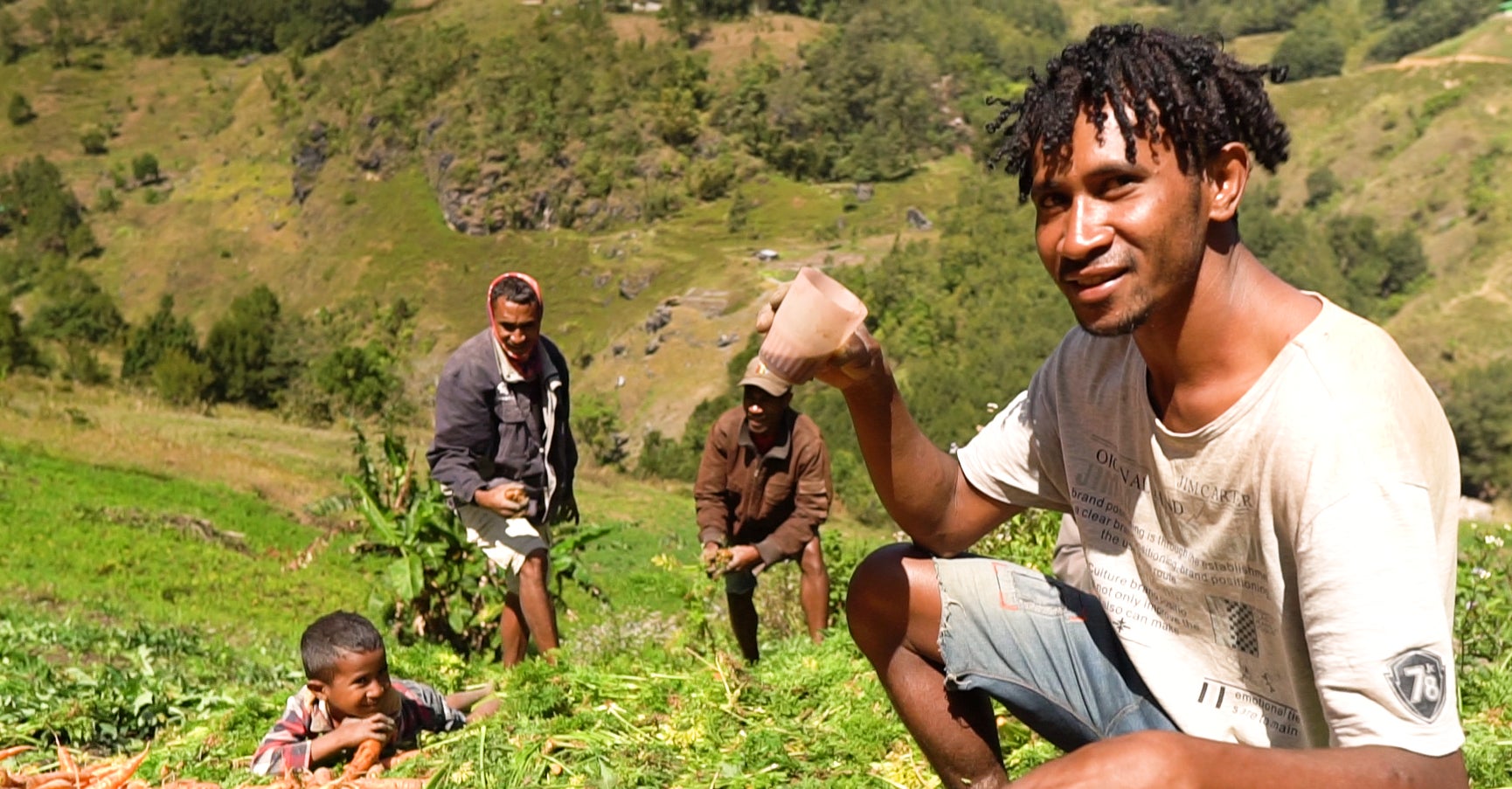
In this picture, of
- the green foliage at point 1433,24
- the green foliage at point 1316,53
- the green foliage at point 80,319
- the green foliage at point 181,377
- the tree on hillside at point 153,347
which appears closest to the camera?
the green foliage at point 181,377

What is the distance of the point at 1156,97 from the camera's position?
2.14 m

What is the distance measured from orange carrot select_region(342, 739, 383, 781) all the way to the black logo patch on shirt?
309 centimetres

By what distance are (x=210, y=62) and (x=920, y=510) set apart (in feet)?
459

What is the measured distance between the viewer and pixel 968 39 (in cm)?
11444

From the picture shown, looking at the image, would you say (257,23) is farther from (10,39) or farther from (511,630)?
(511,630)

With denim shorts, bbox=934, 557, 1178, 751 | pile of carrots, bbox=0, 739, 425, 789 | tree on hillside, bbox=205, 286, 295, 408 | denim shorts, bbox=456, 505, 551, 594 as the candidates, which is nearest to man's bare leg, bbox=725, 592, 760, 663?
denim shorts, bbox=456, 505, 551, 594

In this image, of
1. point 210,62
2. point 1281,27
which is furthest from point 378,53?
point 1281,27

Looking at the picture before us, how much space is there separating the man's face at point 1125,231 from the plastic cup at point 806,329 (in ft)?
1.14

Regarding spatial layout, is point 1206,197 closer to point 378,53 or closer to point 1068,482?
point 1068,482

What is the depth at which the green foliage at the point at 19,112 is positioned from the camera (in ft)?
387

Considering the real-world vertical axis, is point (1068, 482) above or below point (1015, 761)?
above

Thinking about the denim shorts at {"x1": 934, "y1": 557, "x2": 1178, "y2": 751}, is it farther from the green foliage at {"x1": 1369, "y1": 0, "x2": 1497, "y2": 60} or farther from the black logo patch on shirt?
the green foliage at {"x1": 1369, "y1": 0, "x2": 1497, "y2": 60}

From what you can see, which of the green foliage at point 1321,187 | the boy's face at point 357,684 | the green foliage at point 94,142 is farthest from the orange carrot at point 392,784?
the green foliage at point 94,142

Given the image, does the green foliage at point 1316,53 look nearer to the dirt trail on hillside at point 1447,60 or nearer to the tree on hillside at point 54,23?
the dirt trail on hillside at point 1447,60
